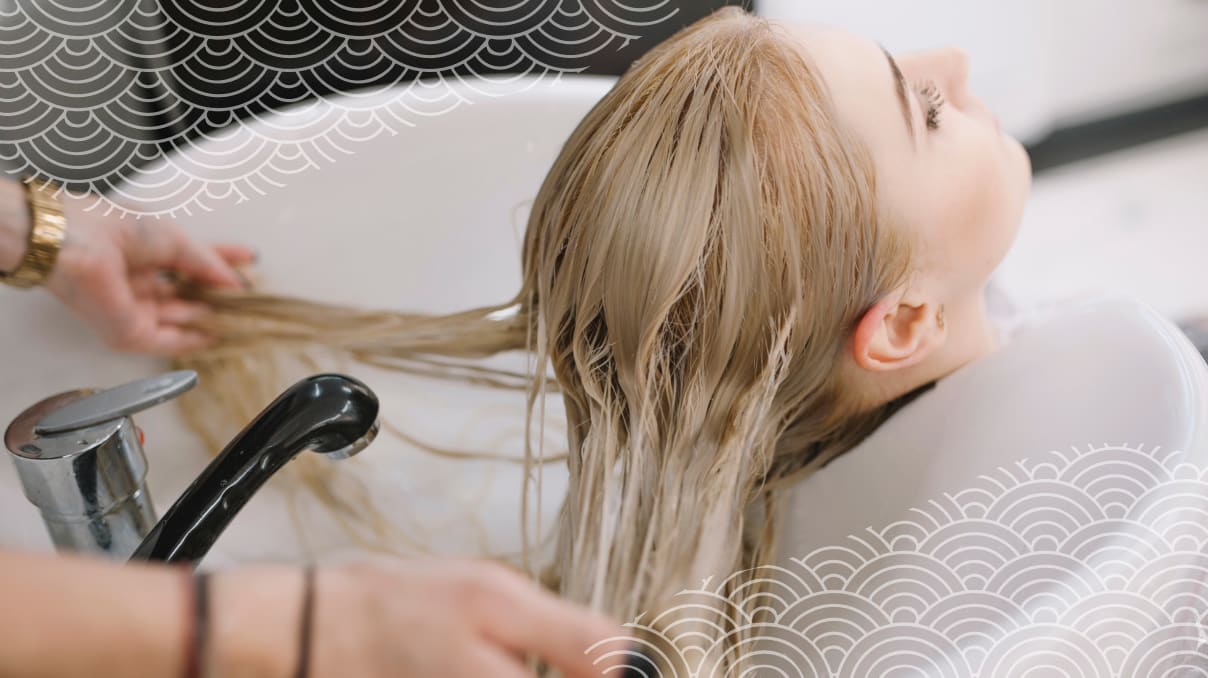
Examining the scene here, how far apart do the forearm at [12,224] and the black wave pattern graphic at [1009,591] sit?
32 cm

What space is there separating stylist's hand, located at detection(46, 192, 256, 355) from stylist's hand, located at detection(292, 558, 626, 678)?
0.98ft

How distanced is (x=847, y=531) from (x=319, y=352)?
0.28 metres

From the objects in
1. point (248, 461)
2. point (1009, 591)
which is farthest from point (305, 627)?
point (1009, 591)

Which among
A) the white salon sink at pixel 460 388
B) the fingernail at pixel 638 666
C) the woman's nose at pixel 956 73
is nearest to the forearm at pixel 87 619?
the fingernail at pixel 638 666

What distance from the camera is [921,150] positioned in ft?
1.25

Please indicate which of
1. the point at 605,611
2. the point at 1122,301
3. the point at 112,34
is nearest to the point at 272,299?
the point at 112,34

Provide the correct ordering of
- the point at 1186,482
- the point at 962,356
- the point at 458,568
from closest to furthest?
the point at 458,568
the point at 1186,482
the point at 962,356

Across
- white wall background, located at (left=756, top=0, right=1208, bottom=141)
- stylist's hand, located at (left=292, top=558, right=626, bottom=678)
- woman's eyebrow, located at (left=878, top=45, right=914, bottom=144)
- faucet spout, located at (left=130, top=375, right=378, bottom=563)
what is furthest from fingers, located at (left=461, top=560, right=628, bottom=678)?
white wall background, located at (left=756, top=0, right=1208, bottom=141)

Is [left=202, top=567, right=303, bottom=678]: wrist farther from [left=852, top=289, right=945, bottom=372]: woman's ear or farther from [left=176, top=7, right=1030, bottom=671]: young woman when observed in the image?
[left=852, top=289, right=945, bottom=372]: woman's ear

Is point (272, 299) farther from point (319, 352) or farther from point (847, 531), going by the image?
point (847, 531)

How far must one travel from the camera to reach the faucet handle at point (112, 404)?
33 centimetres

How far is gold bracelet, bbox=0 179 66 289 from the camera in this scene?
1.36 ft

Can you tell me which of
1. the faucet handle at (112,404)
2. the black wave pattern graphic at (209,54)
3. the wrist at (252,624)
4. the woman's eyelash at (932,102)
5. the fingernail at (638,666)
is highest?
the black wave pattern graphic at (209,54)

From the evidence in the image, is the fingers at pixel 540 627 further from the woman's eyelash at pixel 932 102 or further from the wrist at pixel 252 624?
the woman's eyelash at pixel 932 102
